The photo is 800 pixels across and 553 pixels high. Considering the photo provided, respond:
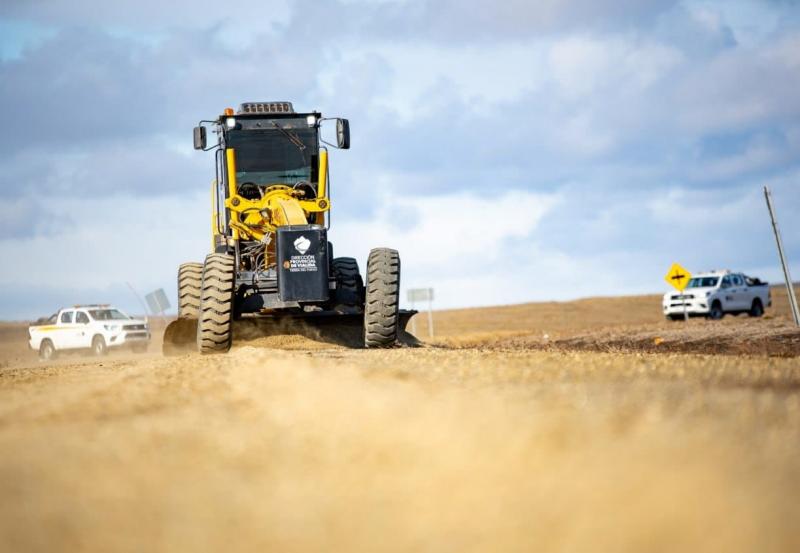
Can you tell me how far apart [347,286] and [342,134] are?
2582mm

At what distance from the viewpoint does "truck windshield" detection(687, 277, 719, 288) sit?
3653 cm

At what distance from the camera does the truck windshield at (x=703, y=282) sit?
120 feet

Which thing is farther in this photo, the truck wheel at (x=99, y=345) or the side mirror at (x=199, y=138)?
the truck wheel at (x=99, y=345)

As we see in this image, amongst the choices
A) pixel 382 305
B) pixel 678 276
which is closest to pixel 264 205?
pixel 382 305

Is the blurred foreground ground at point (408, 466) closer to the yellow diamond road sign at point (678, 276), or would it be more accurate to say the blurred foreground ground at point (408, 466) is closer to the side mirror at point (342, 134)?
the side mirror at point (342, 134)

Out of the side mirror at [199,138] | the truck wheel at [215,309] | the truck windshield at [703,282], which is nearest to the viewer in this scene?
the truck wheel at [215,309]

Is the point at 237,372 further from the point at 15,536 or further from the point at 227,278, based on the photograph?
the point at 227,278

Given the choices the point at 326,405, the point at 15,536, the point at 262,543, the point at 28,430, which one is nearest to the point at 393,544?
the point at 262,543

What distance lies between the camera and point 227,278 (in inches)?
517

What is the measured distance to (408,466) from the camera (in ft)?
12.8

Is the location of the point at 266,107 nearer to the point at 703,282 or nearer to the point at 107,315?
the point at 107,315

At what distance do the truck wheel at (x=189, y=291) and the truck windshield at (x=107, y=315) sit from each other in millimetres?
16280

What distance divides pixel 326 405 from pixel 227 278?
809 centimetres

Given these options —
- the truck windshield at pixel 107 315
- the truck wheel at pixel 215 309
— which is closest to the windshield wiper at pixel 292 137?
the truck wheel at pixel 215 309
